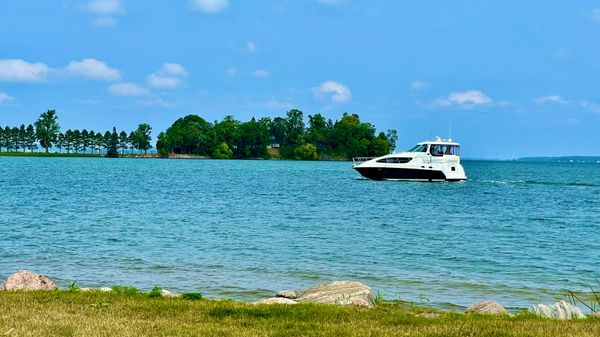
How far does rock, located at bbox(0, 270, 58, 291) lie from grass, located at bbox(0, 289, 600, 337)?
1578 mm

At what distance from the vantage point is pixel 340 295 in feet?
46.4

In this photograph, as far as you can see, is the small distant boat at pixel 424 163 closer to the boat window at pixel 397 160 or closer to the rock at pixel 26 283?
the boat window at pixel 397 160

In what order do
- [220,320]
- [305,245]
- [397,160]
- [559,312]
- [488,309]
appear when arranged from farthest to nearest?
[397,160]
[305,245]
[488,309]
[559,312]
[220,320]

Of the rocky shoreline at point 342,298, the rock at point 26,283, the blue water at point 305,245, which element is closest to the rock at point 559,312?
the rocky shoreline at point 342,298

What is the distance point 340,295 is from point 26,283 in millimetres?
7425

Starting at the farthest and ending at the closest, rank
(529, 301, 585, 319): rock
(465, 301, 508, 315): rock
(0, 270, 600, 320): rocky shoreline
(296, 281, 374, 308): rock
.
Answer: (296, 281, 374, 308): rock, (465, 301, 508, 315): rock, (0, 270, 600, 320): rocky shoreline, (529, 301, 585, 319): rock

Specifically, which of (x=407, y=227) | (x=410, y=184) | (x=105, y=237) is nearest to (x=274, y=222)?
(x=407, y=227)

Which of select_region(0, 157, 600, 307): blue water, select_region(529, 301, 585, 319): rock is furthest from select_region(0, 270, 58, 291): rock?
select_region(529, 301, 585, 319): rock

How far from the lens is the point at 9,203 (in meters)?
50.2

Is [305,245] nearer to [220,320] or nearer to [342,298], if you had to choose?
[342,298]

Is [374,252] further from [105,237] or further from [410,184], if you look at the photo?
[410,184]

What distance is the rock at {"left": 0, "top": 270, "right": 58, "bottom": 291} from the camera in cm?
1491

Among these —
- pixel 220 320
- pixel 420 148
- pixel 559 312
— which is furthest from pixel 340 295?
pixel 420 148

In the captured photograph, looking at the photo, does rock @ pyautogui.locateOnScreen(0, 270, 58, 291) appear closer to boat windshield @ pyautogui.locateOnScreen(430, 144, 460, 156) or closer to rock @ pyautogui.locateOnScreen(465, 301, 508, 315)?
rock @ pyautogui.locateOnScreen(465, 301, 508, 315)
